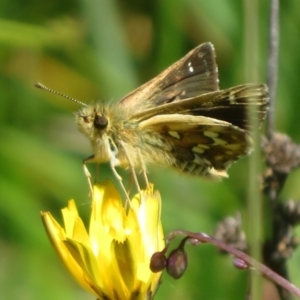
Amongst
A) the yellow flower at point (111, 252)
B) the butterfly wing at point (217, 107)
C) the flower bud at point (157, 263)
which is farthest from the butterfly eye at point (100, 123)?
the flower bud at point (157, 263)

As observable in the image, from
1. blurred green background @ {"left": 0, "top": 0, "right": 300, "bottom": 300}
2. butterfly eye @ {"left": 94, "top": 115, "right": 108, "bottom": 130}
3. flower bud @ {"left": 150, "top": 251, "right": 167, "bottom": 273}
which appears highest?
butterfly eye @ {"left": 94, "top": 115, "right": 108, "bottom": 130}

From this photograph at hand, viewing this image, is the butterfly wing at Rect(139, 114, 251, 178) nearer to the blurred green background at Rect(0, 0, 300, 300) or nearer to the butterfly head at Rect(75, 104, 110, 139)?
the butterfly head at Rect(75, 104, 110, 139)

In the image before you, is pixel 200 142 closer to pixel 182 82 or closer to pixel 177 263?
pixel 182 82

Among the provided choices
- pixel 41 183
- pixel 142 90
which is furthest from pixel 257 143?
pixel 41 183

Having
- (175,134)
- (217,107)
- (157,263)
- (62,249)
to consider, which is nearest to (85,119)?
(175,134)

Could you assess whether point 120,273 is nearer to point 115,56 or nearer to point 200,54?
point 200,54

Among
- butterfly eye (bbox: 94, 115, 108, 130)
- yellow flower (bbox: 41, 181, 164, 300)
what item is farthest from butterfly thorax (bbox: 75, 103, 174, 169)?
yellow flower (bbox: 41, 181, 164, 300)

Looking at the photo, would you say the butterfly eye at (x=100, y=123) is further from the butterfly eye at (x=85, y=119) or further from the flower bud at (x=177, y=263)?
the flower bud at (x=177, y=263)
